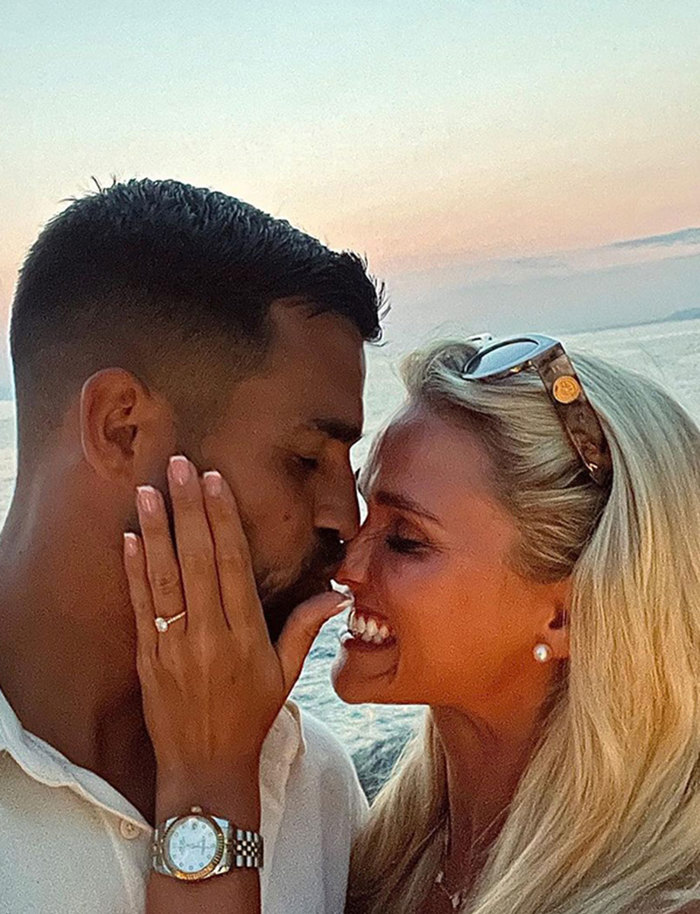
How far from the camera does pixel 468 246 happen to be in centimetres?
176

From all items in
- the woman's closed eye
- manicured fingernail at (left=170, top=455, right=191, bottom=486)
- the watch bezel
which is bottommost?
the watch bezel

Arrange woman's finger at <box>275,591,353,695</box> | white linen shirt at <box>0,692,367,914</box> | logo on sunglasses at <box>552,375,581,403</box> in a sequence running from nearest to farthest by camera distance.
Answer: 1. white linen shirt at <box>0,692,367,914</box>
2. woman's finger at <box>275,591,353,695</box>
3. logo on sunglasses at <box>552,375,581,403</box>

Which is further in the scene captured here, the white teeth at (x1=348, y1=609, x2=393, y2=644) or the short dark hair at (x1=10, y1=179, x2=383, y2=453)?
the white teeth at (x1=348, y1=609, x2=393, y2=644)

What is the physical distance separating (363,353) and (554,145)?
3.08 ft

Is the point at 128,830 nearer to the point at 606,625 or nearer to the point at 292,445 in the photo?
the point at 292,445

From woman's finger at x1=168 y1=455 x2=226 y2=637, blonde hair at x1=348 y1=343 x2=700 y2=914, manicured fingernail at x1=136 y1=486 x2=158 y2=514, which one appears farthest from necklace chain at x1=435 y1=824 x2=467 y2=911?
manicured fingernail at x1=136 y1=486 x2=158 y2=514

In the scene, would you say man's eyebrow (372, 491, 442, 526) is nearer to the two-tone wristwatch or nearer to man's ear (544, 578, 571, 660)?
man's ear (544, 578, 571, 660)

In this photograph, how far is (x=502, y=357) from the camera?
112 centimetres

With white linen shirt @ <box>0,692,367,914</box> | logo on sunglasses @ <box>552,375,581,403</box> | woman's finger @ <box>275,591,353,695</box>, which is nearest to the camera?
white linen shirt @ <box>0,692,367,914</box>

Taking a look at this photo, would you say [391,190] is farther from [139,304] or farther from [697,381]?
[139,304]

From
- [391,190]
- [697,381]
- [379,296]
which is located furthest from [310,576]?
[391,190]

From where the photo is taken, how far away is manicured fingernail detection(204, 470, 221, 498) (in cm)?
89

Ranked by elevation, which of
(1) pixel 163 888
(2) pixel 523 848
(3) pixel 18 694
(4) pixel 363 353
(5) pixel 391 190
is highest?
(5) pixel 391 190

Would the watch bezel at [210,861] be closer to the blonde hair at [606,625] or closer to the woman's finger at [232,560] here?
the woman's finger at [232,560]
